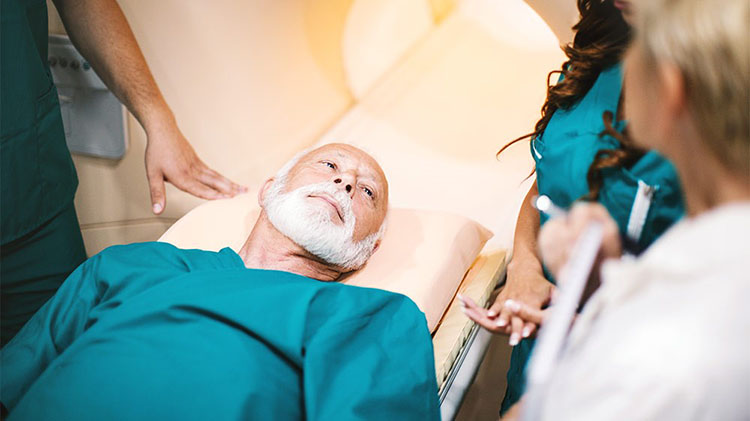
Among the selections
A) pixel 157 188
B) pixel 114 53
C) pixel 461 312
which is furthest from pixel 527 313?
pixel 114 53

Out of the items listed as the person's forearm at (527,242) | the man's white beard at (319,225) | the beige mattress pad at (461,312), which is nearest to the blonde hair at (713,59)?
the person's forearm at (527,242)

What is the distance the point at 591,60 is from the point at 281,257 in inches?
32.5

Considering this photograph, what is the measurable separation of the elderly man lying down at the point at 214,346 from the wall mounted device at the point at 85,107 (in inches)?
24.3

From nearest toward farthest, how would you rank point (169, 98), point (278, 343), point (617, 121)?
point (617, 121)
point (278, 343)
point (169, 98)

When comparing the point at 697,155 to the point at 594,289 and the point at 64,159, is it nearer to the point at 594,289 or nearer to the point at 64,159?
the point at 594,289

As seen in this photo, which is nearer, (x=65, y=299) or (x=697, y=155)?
(x=697, y=155)

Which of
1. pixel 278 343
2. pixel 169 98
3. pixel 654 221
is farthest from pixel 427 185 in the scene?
pixel 654 221

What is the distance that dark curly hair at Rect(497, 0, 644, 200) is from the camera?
84cm

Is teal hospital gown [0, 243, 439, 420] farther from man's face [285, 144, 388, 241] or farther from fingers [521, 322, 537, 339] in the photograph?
fingers [521, 322, 537, 339]

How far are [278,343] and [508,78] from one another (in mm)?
1505

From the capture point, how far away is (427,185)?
1979 millimetres

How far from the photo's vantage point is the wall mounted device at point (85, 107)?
69.4 inches

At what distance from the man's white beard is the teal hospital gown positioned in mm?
165

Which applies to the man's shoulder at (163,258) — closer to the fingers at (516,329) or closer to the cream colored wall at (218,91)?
the cream colored wall at (218,91)
